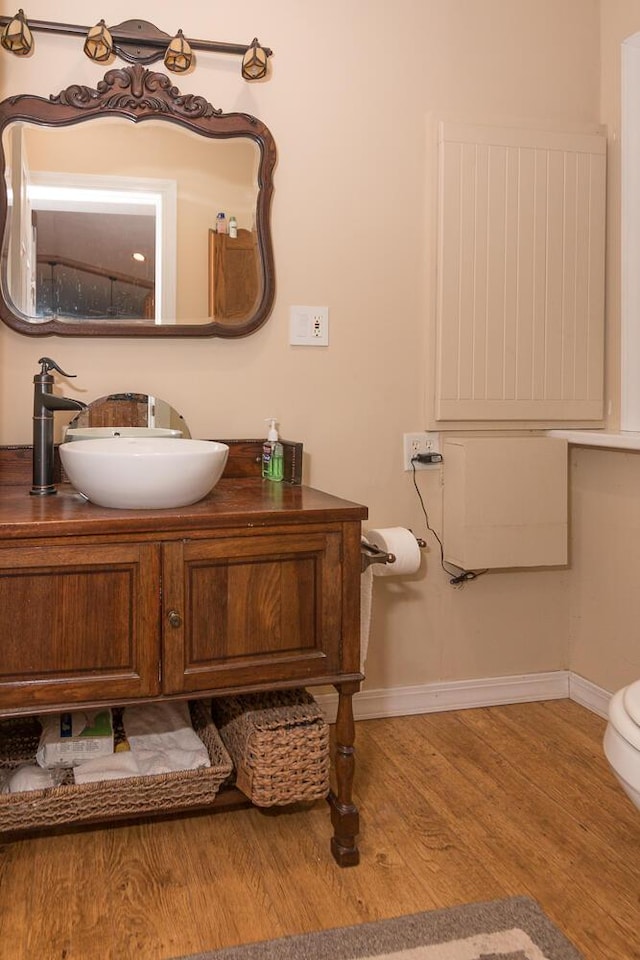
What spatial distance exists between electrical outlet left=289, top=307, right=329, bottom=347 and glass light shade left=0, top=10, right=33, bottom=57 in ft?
3.16

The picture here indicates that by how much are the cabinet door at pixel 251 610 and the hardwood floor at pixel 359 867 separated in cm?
41

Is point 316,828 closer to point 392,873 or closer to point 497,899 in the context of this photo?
point 392,873

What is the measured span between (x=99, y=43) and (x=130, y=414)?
0.96m

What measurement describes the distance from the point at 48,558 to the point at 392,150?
5.28 ft

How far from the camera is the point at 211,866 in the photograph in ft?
5.67


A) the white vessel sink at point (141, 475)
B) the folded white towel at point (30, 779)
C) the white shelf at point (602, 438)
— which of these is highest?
the white shelf at point (602, 438)

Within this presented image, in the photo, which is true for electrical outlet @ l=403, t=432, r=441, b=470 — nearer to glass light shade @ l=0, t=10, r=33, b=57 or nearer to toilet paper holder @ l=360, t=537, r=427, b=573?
toilet paper holder @ l=360, t=537, r=427, b=573

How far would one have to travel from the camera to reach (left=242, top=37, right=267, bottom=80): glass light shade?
7.16ft

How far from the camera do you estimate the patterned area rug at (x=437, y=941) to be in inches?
56.8

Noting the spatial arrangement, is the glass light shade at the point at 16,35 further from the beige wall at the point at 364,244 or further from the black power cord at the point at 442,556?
the black power cord at the point at 442,556

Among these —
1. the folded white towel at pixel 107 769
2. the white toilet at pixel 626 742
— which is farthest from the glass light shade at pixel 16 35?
the white toilet at pixel 626 742

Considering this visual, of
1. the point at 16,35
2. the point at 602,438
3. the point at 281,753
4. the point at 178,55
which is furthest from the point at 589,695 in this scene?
the point at 16,35

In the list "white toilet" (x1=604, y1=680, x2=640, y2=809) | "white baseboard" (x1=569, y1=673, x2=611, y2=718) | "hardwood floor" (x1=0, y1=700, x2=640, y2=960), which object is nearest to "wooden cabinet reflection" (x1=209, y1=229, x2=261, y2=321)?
"hardwood floor" (x1=0, y1=700, x2=640, y2=960)

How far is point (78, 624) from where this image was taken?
1593 millimetres
